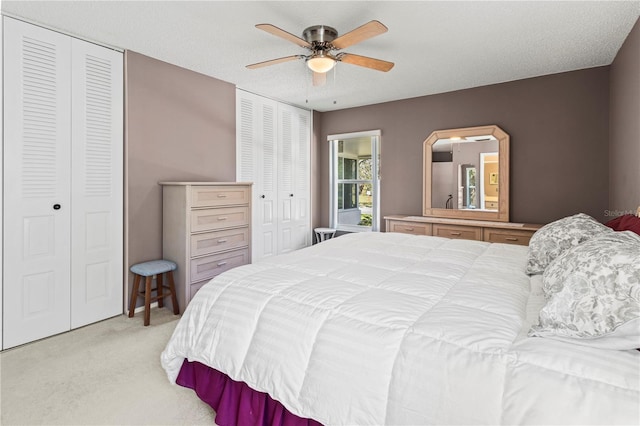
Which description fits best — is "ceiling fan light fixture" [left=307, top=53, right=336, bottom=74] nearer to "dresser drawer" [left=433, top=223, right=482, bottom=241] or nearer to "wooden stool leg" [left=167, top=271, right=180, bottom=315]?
"wooden stool leg" [left=167, top=271, right=180, bottom=315]

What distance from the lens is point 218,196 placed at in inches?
134

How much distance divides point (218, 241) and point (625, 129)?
3785mm

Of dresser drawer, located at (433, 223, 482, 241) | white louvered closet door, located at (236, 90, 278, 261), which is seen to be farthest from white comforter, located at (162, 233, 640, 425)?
white louvered closet door, located at (236, 90, 278, 261)

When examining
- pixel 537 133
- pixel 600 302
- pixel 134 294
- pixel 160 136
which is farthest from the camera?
pixel 537 133

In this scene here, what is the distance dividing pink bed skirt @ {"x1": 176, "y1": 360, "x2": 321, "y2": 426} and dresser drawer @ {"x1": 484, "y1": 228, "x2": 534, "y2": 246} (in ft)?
10.5

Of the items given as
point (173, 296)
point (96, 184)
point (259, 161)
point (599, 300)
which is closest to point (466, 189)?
point (259, 161)

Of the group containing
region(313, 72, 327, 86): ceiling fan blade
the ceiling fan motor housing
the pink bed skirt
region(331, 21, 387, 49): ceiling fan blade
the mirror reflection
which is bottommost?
the pink bed skirt

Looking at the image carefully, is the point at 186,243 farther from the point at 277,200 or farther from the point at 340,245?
the point at 277,200

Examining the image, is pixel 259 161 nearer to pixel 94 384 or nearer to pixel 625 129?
pixel 94 384

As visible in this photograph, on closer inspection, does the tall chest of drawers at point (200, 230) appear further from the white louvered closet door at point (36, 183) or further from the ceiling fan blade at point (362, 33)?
the ceiling fan blade at point (362, 33)

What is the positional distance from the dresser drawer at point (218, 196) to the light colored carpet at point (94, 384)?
47.6 inches

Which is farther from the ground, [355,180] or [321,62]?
[321,62]

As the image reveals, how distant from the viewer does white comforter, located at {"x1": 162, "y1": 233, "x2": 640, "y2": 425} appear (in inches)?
36.6

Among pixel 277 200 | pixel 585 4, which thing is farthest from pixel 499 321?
pixel 277 200
